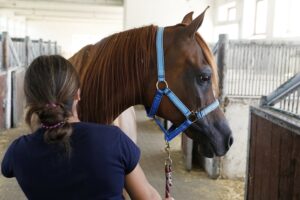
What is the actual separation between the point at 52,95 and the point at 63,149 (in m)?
0.13

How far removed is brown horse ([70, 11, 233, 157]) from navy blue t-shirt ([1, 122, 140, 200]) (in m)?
0.51

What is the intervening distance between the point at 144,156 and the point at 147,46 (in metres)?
2.97

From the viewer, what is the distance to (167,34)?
1378 mm

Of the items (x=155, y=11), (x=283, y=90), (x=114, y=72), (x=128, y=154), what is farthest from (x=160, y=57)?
(x=155, y=11)

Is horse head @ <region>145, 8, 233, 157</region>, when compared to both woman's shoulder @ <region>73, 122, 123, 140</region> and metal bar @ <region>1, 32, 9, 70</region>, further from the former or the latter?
metal bar @ <region>1, 32, 9, 70</region>

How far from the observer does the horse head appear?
52.8 inches

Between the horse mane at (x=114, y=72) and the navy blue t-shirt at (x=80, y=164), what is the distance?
1.71ft

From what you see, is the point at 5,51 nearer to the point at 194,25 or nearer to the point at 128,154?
the point at 194,25

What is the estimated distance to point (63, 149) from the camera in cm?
84

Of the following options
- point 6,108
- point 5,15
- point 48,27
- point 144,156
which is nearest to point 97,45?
point 144,156

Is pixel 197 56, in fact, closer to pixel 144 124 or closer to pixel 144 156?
pixel 144 156

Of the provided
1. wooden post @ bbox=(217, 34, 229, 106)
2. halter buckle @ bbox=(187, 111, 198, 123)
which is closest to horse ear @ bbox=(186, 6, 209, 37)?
halter buckle @ bbox=(187, 111, 198, 123)

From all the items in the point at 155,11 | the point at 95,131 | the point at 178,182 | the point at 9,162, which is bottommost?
the point at 178,182

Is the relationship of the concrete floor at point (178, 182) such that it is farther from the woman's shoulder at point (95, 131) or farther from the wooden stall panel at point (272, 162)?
the woman's shoulder at point (95, 131)
